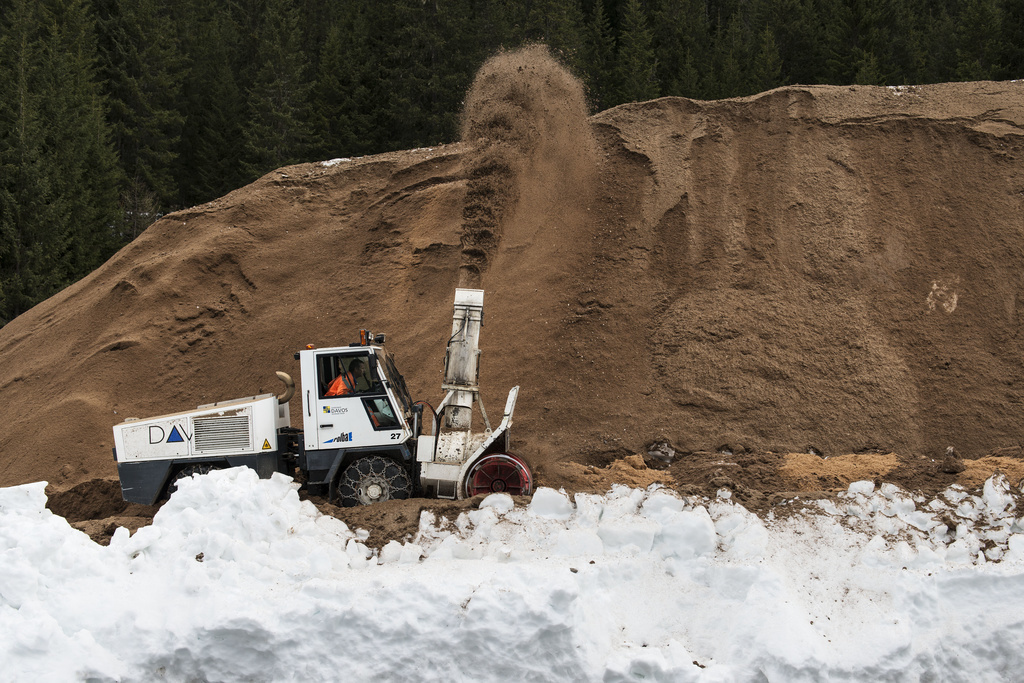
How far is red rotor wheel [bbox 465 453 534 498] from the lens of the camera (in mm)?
7797

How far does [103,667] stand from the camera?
5574 millimetres

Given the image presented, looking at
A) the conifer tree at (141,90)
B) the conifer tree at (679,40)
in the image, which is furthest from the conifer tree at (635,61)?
the conifer tree at (141,90)

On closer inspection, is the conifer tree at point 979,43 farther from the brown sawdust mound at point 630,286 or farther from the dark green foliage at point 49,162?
the dark green foliage at point 49,162

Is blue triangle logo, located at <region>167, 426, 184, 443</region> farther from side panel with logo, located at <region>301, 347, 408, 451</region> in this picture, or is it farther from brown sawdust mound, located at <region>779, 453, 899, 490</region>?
brown sawdust mound, located at <region>779, 453, 899, 490</region>

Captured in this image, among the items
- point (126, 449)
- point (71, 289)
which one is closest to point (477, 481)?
point (126, 449)

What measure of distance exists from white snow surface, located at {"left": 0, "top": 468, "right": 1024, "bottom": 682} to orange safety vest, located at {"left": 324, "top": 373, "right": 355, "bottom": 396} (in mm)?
1160

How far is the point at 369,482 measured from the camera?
26.0 ft

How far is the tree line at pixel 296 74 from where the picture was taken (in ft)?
79.2

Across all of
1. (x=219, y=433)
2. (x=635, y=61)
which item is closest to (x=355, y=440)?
(x=219, y=433)

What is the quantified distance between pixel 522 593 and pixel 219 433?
149 inches

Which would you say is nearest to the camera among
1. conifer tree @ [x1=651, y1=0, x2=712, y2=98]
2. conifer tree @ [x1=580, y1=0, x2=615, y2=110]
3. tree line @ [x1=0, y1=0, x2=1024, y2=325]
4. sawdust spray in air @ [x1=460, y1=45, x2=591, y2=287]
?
sawdust spray in air @ [x1=460, y1=45, x2=591, y2=287]

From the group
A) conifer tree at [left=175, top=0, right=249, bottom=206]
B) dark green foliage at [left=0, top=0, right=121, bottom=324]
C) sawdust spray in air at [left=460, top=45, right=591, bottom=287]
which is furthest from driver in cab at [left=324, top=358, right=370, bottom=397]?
conifer tree at [left=175, top=0, right=249, bottom=206]

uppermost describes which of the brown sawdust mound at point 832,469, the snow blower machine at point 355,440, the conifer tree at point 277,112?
the conifer tree at point 277,112

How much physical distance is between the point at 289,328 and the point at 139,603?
6879mm
